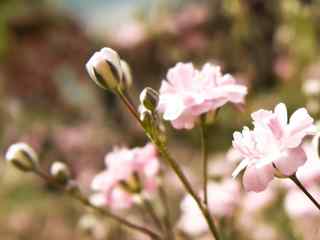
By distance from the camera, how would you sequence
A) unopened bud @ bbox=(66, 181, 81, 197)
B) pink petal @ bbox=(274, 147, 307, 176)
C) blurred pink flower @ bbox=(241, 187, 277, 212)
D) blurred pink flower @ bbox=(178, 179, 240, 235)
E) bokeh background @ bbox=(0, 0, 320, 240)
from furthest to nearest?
1. bokeh background @ bbox=(0, 0, 320, 240)
2. blurred pink flower @ bbox=(241, 187, 277, 212)
3. blurred pink flower @ bbox=(178, 179, 240, 235)
4. unopened bud @ bbox=(66, 181, 81, 197)
5. pink petal @ bbox=(274, 147, 307, 176)

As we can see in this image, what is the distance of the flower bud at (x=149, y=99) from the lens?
0.35m

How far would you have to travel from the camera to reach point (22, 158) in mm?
442

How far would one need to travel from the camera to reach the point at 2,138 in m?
1.72

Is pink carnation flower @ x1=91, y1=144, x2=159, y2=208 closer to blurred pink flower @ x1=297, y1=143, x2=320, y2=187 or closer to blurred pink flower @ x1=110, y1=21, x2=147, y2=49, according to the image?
blurred pink flower @ x1=297, y1=143, x2=320, y2=187

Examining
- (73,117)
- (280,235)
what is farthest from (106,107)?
(280,235)

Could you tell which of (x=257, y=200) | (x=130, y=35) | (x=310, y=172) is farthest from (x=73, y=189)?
(x=130, y=35)

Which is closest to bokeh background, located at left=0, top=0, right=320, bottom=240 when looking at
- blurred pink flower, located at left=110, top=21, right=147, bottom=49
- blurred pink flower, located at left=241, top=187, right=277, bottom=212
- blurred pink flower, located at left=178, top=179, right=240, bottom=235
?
blurred pink flower, located at left=110, top=21, right=147, bottom=49

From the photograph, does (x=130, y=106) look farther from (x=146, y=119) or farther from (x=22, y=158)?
(x=22, y=158)

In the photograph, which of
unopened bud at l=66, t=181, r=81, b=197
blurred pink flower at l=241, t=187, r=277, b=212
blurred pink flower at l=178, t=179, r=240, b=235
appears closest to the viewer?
unopened bud at l=66, t=181, r=81, b=197

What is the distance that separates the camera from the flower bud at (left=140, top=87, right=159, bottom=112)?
354mm

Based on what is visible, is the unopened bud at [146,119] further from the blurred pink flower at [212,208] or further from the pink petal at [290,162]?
the blurred pink flower at [212,208]

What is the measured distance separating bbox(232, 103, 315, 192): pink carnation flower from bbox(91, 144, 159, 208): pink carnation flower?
5.8 inches

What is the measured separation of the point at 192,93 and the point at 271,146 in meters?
0.07

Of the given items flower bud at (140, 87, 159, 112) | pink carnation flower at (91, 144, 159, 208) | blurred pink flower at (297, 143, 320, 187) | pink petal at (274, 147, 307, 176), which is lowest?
pink petal at (274, 147, 307, 176)
